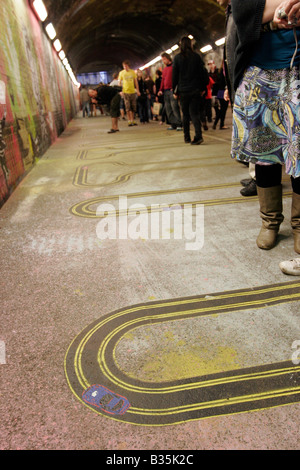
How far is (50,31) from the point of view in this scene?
9.24 meters

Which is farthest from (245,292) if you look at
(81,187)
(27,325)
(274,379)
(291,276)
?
(81,187)

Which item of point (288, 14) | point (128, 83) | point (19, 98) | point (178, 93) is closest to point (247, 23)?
point (288, 14)

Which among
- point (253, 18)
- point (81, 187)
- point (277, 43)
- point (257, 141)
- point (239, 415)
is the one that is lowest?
point (239, 415)

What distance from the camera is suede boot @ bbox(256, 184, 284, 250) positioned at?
77.1 inches

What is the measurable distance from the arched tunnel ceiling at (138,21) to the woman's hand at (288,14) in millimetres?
7761

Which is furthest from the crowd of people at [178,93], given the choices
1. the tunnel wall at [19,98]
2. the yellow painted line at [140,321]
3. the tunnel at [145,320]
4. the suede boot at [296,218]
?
the yellow painted line at [140,321]

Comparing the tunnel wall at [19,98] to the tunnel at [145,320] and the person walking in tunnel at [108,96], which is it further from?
the person walking in tunnel at [108,96]

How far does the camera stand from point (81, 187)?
3621mm

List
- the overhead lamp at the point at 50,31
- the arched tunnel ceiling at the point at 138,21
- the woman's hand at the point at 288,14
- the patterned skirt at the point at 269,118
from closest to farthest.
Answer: the woman's hand at the point at 288,14
the patterned skirt at the point at 269,118
the overhead lamp at the point at 50,31
the arched tunnel ceiling at the point at 138,21

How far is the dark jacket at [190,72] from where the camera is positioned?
533cm

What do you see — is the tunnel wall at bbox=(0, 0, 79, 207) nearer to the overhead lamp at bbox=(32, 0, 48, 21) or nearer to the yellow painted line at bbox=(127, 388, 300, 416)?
the overhead lamp at bbox=(32, 0, 48, 21)

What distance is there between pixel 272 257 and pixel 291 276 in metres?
0.22

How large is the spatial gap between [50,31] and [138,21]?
9209 mm

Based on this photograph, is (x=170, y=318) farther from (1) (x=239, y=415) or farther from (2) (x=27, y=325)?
(2) (x=27, y=325)
